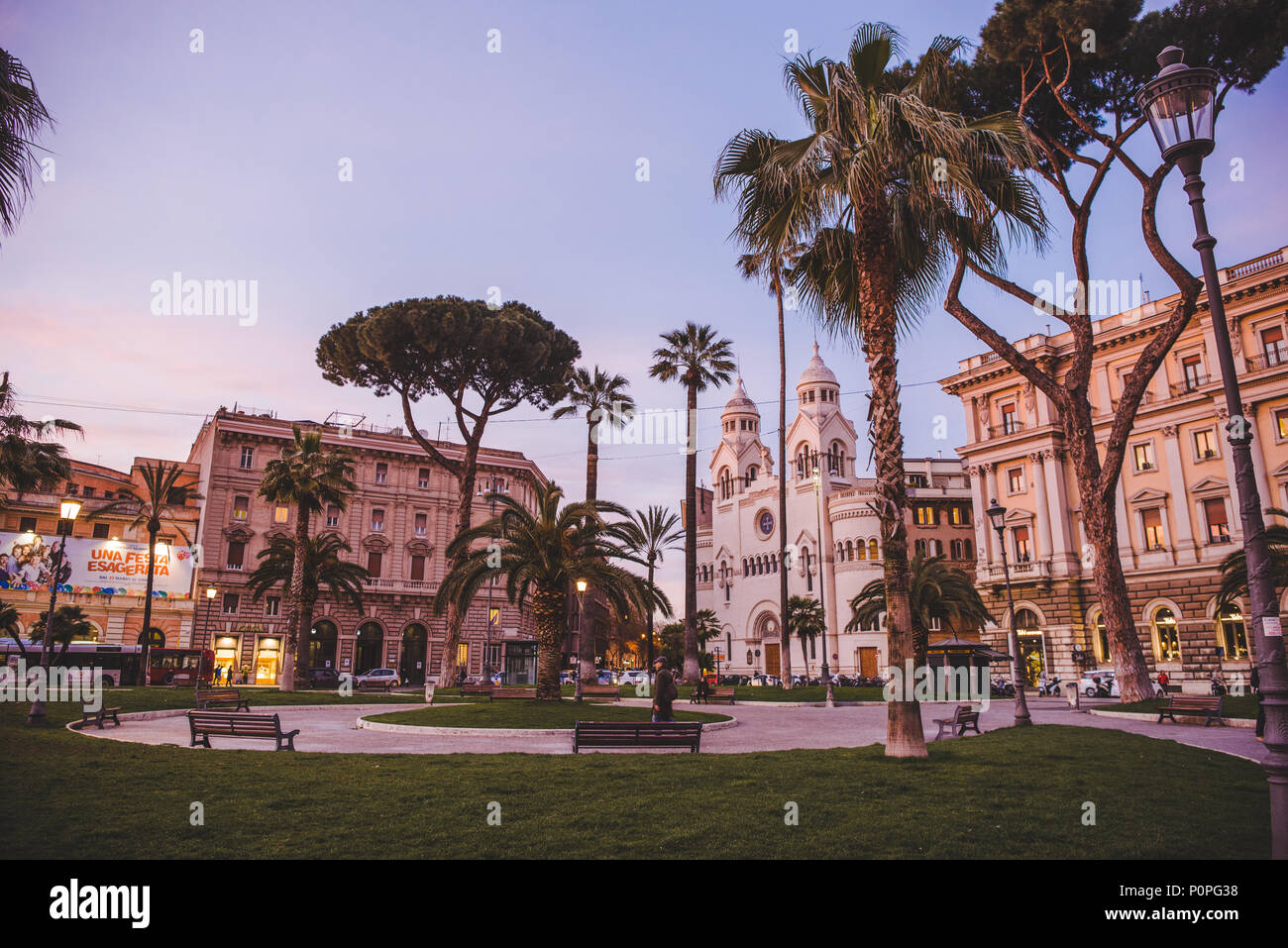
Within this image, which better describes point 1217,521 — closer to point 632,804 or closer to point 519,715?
point 519,715

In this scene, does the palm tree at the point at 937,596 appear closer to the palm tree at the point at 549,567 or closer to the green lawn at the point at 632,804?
the palm tree at the point at 549,567

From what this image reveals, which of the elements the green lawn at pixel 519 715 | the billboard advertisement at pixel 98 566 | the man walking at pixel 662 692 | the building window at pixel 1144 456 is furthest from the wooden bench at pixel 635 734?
the billboard advertisement at pixel 98 566

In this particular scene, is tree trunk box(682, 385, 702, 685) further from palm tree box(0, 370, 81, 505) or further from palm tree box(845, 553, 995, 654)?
palm tree box(0, 370, 81, 505)

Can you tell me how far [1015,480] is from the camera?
151ft

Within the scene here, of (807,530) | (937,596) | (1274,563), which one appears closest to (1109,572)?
(1274,563)

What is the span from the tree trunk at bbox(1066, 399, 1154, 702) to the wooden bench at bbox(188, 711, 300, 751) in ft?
59.3

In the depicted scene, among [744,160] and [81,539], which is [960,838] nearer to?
[744,160]

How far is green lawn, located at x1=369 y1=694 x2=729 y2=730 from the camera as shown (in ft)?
56.2

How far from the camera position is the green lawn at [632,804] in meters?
6.17

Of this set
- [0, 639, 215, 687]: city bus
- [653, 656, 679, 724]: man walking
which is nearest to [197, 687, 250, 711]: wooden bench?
[653, 656, 679, 724]: man walking

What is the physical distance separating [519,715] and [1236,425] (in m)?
15.6
